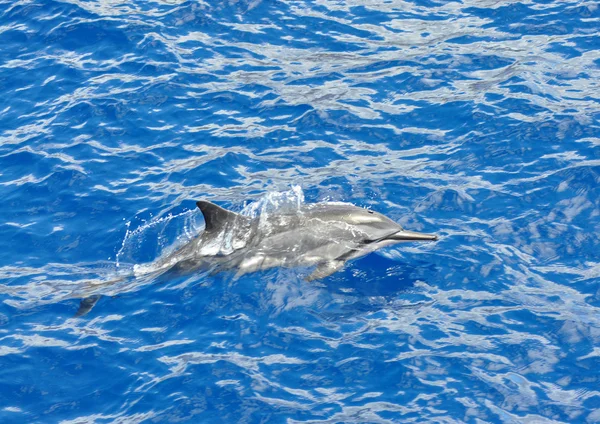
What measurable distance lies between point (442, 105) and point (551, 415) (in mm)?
8405

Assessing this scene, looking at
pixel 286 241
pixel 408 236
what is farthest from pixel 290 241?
pixel 408 236

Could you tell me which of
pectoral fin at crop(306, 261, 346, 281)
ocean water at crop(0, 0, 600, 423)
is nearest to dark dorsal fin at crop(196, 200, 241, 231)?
ocean water at crop(0, 0, 600, 423)

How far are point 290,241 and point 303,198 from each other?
56.9 inches

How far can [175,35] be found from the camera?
2181 centimetres

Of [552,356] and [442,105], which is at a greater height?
[442,105]

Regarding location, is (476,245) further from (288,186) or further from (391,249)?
(288,186)

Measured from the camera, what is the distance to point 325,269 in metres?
15.1

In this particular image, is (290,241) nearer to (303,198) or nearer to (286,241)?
(286,241)

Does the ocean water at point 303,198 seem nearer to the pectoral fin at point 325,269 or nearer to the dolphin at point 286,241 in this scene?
the pectoral fin at point 325,269

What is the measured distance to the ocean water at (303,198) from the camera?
42.1 feet

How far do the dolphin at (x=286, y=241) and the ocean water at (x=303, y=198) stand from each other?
34cm

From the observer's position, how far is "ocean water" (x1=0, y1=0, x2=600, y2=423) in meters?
12.8

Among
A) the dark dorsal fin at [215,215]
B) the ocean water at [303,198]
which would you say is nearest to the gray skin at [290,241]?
the dark dorsal fin at [215,215]

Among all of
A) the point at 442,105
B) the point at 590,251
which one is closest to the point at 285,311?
the point at 590,251
